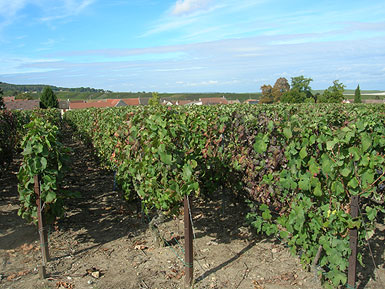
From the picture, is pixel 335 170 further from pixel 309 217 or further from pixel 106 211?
pixel 106 211

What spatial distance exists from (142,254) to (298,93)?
72.1 metres

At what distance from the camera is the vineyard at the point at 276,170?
296 centimetres

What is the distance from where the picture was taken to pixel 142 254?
14.6 feet

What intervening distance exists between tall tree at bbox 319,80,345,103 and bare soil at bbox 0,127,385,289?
6153 centimetres

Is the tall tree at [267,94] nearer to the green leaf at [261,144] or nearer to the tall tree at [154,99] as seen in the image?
the tall tree at [154,99]

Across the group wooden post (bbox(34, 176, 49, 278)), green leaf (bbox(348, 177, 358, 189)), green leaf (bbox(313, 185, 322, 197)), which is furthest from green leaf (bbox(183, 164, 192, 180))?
wooden post (bbox(34, 176, 49, 278))

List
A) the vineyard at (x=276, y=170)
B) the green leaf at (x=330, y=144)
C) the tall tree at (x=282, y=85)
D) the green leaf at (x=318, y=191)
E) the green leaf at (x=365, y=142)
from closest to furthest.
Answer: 1. the green leaf at (x=365, y=142)
2. the green leaf at (x=330, y=144)
3. the vineyard at (x=276, y=170)
4. the green leaf at (x=318, y=191)
5. the tall tree at (x=282, y=85)

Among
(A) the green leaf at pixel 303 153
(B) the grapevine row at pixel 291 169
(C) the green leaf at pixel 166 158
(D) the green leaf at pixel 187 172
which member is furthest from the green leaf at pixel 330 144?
(C) the green leaf at pixel 166 158

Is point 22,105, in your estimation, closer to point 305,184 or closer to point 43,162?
point 43,162

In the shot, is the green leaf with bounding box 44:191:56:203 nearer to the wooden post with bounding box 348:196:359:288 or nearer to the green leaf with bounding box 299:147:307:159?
the green leaf with bounding box 299:147:307:159

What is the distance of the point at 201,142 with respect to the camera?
5.58m

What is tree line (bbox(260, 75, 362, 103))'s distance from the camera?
6297 cm

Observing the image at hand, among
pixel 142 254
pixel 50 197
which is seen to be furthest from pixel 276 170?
pixel 50 197

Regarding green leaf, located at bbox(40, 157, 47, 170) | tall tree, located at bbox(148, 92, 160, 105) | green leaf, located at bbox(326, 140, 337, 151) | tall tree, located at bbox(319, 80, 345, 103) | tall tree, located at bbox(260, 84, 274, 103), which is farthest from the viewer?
tall tree, located at bbox(260, 84, 274, 103)
